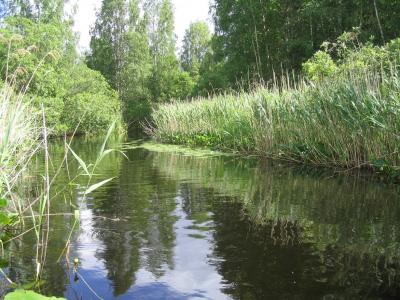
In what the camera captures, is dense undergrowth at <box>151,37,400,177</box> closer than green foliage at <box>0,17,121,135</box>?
→ Yes

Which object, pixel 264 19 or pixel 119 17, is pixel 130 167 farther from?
pixel 119 17

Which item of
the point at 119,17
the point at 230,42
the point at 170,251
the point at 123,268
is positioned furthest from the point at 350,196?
the point at 119,17

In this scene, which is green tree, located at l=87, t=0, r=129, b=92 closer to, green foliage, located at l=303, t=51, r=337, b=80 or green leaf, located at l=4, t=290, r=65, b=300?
green foliage, located at l=303, t=51, r=337, b=80

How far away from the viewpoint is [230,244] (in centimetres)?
403

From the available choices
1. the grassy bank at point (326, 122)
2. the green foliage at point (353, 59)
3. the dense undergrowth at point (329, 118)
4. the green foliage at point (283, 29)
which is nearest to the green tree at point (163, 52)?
the green foliage at point (283, 29)

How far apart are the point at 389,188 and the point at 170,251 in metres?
3.90

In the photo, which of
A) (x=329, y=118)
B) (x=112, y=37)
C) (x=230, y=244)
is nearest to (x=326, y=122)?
(x=329, y=118)

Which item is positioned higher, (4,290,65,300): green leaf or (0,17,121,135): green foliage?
(0,17,121,135): green foliage

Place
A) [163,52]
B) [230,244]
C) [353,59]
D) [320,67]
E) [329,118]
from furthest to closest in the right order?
1. [163,52]
2. [320,67]
3. [353,59]
4. [329,118]
5. [230,244]

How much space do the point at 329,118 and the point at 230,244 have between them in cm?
473

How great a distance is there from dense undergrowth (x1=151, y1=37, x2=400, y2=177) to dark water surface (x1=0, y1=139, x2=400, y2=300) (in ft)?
3.07

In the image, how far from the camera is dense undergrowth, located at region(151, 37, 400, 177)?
23.1 feet

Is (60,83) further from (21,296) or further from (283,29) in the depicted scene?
(21,296)

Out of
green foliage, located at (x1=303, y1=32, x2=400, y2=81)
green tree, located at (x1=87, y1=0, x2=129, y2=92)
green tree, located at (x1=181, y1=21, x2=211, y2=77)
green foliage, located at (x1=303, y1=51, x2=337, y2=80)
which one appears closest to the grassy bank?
green foliage, located at (x1=303, y1=32, x2=400, y2=81)
